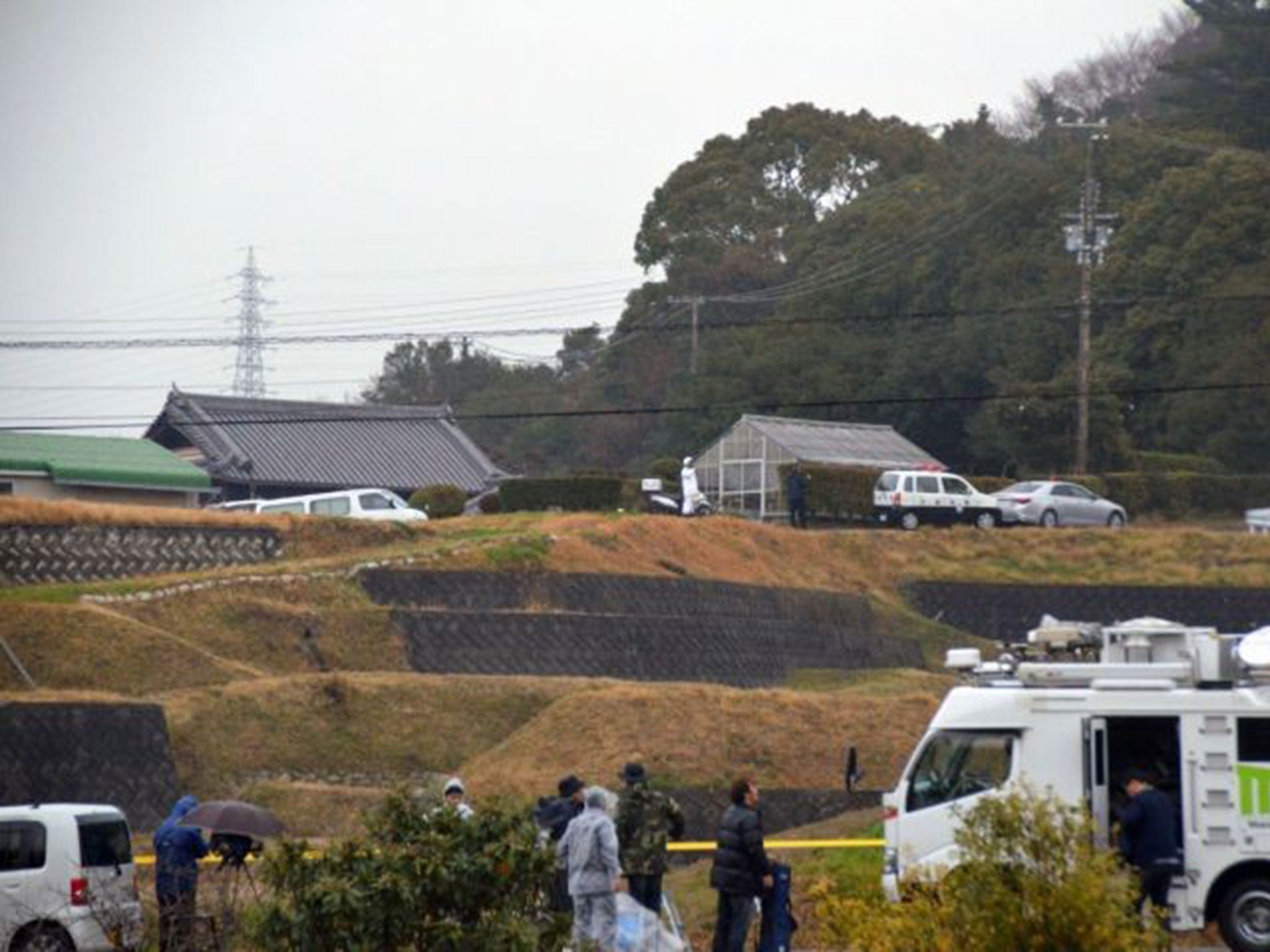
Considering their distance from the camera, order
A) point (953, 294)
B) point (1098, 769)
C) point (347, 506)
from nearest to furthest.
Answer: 1. point (1098, 769)
2. point (347, 506)
3. point (953, 294)

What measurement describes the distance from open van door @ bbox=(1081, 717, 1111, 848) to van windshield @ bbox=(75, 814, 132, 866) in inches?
341

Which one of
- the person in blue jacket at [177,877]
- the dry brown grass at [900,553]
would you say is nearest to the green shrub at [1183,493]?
the dry brown grass at [900,553]

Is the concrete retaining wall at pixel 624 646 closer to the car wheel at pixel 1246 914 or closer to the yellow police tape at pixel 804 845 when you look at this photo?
the yellow police tape at pixel 804 845

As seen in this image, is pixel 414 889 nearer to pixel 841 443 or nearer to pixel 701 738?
pixel 701 738

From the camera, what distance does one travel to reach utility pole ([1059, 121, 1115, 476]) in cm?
6016

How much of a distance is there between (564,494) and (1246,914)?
36.0 meters

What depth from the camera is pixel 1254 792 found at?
18703 mm

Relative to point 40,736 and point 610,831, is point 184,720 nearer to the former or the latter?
point 40,736

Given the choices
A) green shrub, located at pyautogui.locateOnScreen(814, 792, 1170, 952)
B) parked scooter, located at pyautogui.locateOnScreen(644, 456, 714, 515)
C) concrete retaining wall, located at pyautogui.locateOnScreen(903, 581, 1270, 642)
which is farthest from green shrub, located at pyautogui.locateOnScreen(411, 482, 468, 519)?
green shrub, located at pyautogui.locateOnScreen(814, 792, 1170, 952)

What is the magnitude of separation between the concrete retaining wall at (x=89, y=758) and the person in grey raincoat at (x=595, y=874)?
15869mm

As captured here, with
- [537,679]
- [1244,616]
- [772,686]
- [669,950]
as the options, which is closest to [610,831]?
[669,950]

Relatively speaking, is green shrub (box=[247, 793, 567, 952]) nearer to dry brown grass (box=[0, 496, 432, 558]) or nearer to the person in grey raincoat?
the person in grey raincoat

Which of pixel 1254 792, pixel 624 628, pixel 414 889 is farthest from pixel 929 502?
pixel 414 889

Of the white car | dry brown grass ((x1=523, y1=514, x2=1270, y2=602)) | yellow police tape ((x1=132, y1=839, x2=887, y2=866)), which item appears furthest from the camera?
the white car
